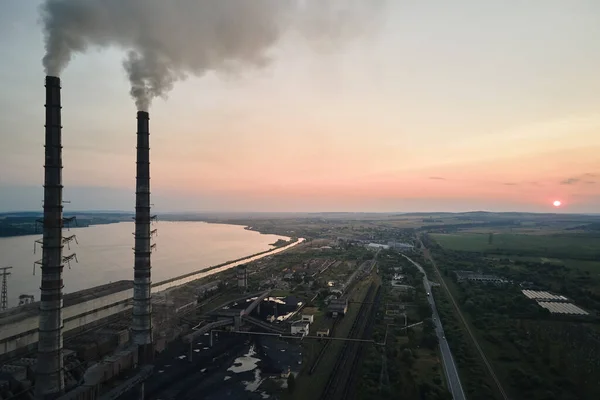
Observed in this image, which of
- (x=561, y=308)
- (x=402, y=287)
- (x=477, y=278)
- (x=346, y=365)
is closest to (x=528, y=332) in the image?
(x=561, y=308)

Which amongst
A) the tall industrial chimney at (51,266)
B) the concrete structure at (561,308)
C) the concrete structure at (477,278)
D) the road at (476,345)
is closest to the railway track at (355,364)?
the road at (476,345)

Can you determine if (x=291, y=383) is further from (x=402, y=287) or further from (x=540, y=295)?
(x=540, y=295)

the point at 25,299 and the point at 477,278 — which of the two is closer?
the point at 25,299

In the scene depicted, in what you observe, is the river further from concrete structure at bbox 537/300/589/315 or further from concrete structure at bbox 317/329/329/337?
concrete structure at bbox 537/300/589/315

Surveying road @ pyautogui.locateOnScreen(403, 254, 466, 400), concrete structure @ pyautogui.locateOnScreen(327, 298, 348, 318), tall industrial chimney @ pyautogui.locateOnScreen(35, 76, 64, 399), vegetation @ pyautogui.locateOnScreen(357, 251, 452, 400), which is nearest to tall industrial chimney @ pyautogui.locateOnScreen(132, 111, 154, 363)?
tall industrial chimney @ pyautogui.locateOnScreen(35, 76, 64, 399)

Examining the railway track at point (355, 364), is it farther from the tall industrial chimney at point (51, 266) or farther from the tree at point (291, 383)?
the tall industrial chimney at point (51, 266)

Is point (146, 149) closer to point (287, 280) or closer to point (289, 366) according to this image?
point (289, 366)
